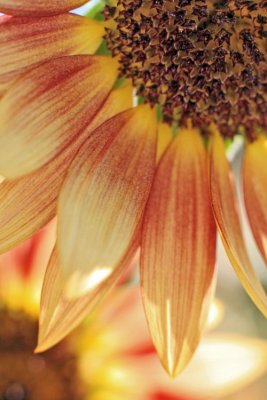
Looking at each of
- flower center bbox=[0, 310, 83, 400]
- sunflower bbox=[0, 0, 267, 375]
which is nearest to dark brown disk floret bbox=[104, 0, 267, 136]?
sunflower bbox=[0, 0, 267, 375]

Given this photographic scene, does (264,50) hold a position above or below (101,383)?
above

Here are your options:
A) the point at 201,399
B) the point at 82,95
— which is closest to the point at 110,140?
the point at 82,95

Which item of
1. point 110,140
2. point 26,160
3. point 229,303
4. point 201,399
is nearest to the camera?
point 26,160

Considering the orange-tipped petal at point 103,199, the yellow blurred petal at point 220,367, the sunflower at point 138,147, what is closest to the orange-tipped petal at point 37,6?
the sunflower at point 138,147

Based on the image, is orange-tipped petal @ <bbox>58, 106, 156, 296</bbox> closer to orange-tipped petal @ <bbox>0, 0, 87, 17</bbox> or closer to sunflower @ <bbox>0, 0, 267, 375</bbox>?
sunflower @ <bbox>0, 0, 267, 375</bbox>

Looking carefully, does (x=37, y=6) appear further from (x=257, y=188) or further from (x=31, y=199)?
(x=257, y=188)

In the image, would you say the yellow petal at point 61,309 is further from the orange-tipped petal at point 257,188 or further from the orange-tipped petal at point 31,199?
the orange-tipped petal at point 257,188

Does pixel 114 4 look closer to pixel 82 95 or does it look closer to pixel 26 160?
pixel 82 95

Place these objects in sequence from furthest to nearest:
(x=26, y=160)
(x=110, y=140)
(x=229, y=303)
→ (x=229, y=303) < (x=110, y=140) < (x=26, y=160)
